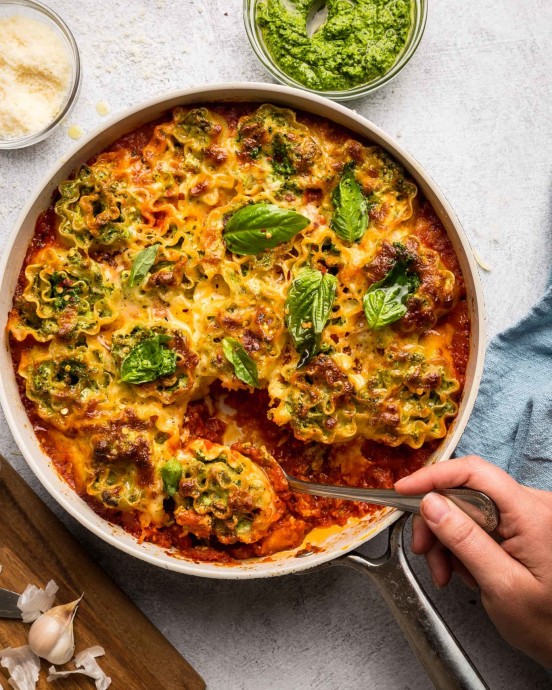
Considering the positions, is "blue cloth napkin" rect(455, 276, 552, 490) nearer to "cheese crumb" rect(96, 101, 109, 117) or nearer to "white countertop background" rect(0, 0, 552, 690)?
"white countertop background" rect(0, 0, 552, 690)

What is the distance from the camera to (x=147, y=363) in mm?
3098

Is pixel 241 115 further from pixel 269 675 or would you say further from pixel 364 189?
pixel 269 675

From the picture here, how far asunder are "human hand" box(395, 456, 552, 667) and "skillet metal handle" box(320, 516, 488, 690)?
27 centimetres

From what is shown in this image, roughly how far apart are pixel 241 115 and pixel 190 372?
3.88ft

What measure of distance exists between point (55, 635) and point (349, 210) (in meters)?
2.26

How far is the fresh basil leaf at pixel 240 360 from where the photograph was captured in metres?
3.12

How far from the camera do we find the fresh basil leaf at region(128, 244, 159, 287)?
314 cm

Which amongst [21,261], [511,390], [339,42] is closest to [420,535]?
[511,390]

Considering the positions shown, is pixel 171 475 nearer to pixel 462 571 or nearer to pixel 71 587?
pixel 71 587

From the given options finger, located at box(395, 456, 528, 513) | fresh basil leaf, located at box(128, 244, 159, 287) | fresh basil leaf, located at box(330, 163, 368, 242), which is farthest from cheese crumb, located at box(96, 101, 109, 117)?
finger, located at box(395, 456, 528, 513)

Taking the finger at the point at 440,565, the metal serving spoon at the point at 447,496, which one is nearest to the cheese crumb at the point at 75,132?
the metal serving spoon at the point at 447,496

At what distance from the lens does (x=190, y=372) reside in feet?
10.4

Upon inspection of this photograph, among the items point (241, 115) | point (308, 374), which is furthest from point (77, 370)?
point (241, 115)

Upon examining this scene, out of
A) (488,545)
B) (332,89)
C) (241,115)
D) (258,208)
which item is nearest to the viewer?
(488,545)
